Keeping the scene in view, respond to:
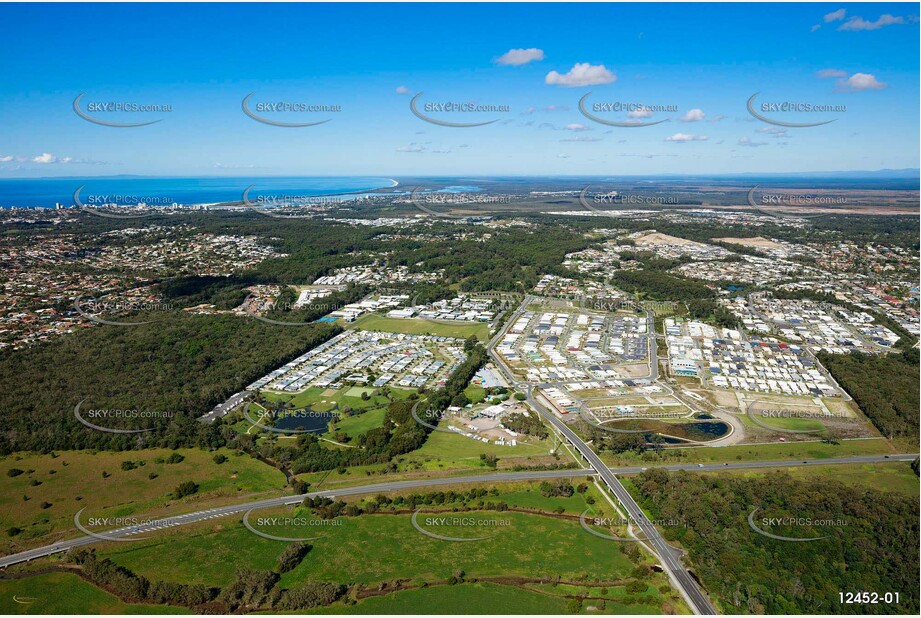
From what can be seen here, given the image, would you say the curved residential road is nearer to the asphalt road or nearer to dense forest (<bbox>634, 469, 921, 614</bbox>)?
the asphalt road

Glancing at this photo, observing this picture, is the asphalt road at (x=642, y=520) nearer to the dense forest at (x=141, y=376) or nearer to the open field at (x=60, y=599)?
the open field at (x=60, y=599)

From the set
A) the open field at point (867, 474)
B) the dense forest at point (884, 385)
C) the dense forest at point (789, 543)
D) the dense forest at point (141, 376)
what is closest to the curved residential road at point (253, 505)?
the dense forest at point (789, 543)

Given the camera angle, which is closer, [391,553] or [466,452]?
[391,553]


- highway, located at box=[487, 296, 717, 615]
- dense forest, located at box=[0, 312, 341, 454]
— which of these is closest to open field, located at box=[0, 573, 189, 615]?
dense forest, located at box=[0, 312, 341, 454]

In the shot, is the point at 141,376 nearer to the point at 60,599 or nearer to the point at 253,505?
the point at 253,505

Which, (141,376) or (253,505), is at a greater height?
(141,376)

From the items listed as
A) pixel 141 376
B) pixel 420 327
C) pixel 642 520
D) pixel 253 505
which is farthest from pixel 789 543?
pixel 141 376
